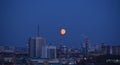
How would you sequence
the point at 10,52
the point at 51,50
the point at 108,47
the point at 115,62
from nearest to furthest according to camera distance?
the point at 115,62, the point at 10,52, the point at 108,47, the point at 51,50

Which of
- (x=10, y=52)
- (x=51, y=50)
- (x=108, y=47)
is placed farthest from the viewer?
(x=51, y=50)

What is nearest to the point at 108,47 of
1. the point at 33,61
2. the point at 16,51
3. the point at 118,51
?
the point at 118,51

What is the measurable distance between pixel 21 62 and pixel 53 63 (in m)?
2.89

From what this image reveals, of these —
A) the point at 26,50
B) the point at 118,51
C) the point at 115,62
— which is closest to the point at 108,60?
the point at 115,62

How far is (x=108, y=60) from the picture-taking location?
279 inches

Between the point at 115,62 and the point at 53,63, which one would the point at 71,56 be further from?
the point at 115,62

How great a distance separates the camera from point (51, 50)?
41.1 feet

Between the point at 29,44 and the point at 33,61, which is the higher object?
the point at 29,44

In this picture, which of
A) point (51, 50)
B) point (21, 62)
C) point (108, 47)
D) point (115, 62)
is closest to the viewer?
point (115, 62)

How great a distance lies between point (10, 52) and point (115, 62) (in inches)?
225

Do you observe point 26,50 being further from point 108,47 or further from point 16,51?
point 108,47

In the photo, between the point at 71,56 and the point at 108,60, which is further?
the point at 71,56

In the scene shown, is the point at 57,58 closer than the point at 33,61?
No

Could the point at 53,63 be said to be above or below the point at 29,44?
below
